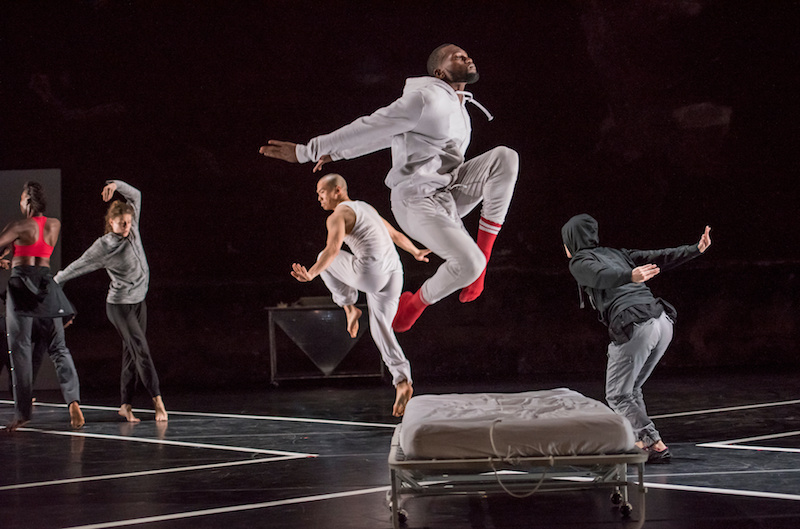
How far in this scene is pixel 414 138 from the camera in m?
3.66

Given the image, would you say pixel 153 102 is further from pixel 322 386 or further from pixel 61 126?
pixel 322 386

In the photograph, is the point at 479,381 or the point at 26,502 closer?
the point at 26,502

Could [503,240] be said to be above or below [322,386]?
above

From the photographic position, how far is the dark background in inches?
335

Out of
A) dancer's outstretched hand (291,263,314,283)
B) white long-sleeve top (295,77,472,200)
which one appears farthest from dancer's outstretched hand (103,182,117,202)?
white long-sleeve top (295,77,472,200)

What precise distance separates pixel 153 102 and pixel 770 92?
6576 mm

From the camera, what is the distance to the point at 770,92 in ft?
28.2

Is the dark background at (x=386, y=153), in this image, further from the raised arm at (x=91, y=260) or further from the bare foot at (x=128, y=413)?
the raised arm at (x=91, y=260)

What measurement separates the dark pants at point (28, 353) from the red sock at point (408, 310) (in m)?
2.81

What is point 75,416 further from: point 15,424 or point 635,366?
point 635,366

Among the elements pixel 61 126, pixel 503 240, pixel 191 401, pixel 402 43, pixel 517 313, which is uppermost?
pixel 402 43

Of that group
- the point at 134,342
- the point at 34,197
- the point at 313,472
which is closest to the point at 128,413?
the point at 134,342

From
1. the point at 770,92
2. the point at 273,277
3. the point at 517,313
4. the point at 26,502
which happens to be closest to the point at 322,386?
the point at 273,277

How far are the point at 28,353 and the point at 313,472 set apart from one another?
2.54 metres
